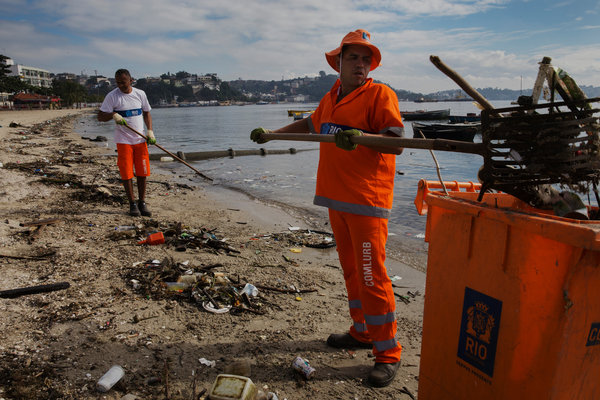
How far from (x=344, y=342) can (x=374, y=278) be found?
748 mm

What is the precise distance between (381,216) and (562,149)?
3.67 feet

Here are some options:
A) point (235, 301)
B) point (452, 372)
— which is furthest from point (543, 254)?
point (235, 301)

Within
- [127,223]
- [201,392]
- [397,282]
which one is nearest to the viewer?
[201,392]

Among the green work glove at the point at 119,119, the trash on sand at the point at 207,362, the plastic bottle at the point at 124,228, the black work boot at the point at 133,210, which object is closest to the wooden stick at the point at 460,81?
the trash on sand at the point at 207,362

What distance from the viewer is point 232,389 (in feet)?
6.72

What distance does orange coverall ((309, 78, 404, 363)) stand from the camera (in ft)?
8.00

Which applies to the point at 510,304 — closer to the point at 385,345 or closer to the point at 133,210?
the point at 385,345

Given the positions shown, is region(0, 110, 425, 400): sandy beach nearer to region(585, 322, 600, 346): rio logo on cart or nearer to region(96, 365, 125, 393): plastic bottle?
region(96, 365, 125, 393): plastic bottle

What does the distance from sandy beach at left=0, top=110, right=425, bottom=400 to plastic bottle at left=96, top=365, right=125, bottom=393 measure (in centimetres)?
5

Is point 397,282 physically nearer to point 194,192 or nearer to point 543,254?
point 543,254

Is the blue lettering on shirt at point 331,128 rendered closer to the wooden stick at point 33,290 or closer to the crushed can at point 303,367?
the crushed can at point 303,367

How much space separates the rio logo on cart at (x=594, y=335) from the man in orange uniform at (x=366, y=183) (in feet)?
3.81

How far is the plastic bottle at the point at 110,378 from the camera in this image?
88.0 inches

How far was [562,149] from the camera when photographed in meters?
1.55
